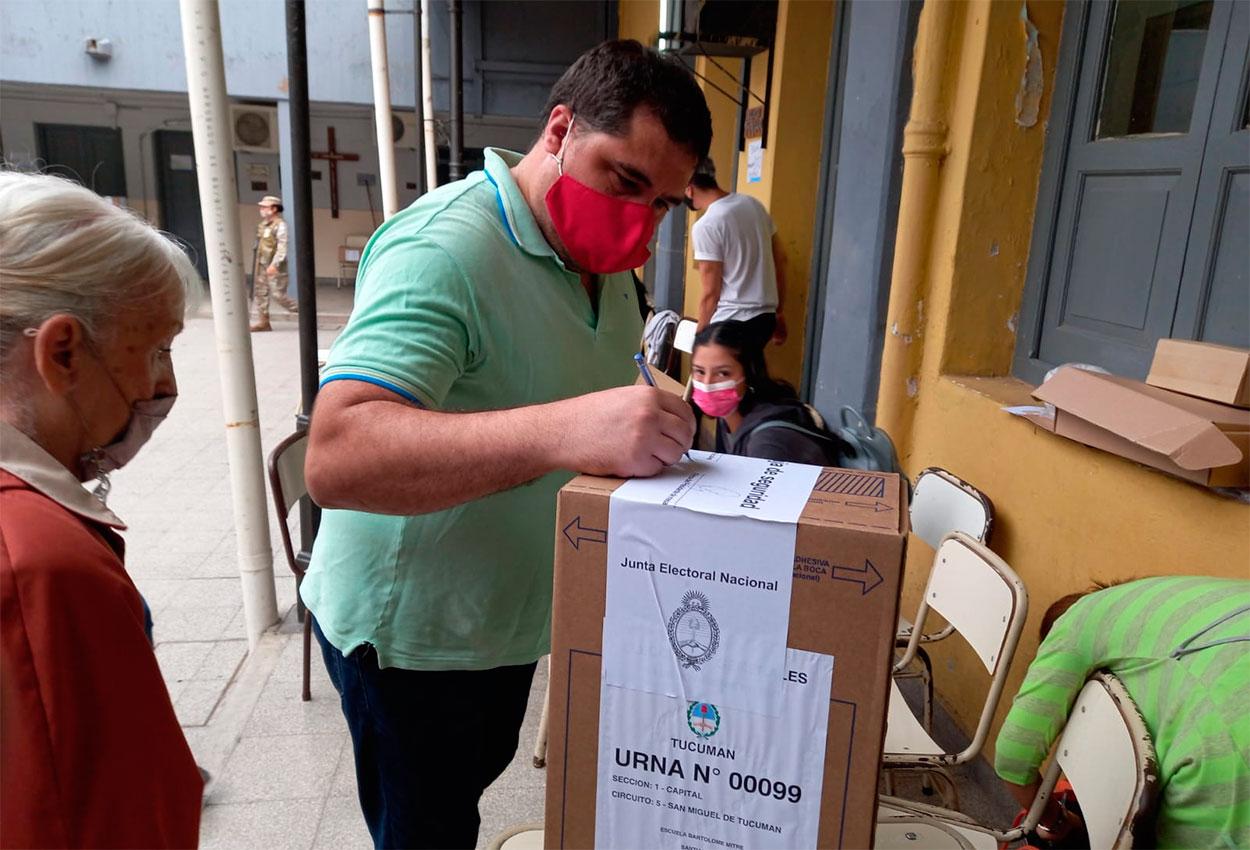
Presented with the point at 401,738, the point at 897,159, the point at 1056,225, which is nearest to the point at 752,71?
the point at 897,159

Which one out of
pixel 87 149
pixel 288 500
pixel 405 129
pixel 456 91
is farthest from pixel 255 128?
pixel 288 500

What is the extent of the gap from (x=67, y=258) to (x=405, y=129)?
1302 cm

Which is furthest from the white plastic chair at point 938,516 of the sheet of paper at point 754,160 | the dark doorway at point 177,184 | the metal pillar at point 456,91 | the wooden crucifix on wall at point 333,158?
the dark doorway at point 177,184

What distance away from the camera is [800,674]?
0.80 metres

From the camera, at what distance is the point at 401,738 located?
131 cm

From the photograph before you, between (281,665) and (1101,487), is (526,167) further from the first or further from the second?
(281,665)

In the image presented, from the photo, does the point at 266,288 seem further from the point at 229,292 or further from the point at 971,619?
the point at 971,619

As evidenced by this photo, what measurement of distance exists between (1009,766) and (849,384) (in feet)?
6.45

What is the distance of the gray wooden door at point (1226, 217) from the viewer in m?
1.87

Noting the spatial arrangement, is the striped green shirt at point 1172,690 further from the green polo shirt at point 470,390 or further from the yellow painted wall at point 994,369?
the green polo shirt at point 470,390

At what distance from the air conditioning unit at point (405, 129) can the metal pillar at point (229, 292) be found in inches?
392

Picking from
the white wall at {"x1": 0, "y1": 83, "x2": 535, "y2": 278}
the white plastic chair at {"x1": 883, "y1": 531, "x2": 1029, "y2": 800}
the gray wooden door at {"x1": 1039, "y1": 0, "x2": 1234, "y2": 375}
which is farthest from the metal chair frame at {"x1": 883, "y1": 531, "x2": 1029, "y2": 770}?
the white wall at {"x1": 0, "y1": 83, "x2": 535, "y2": 278}

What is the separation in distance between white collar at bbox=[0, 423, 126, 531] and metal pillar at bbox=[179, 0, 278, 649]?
198 cm

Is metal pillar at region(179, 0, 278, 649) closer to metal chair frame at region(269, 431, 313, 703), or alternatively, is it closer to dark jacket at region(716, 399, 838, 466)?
metal chair frame at region(269, 431, 313, 703)
